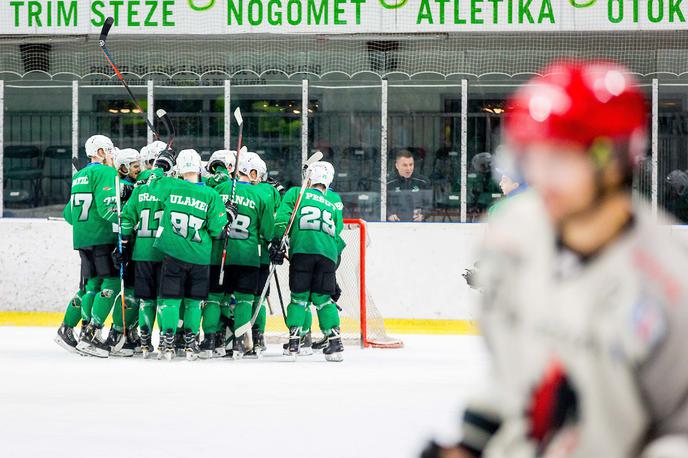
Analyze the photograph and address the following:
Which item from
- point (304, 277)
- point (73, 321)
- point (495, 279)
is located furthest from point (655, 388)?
point (73, 321)

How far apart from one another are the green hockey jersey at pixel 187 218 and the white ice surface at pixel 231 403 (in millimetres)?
765

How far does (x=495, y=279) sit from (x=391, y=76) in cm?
1184

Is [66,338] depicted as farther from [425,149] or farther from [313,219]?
[425,149]

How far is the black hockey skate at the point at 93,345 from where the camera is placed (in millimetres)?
10430

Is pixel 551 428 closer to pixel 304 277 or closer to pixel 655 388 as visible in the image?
pixel 655 388

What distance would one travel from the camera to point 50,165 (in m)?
13.9

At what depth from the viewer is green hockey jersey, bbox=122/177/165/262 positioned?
33.1 feet

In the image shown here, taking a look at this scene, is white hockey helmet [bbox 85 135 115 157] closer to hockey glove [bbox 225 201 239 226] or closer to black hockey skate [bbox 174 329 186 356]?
hockey glove [bbox 225 201 239 226]

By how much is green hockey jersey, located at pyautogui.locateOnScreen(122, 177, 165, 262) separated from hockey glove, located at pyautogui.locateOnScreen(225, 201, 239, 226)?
0.45 m

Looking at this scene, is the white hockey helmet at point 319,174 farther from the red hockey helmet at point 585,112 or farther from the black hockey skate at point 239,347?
the red hockey helmet at point 585,112

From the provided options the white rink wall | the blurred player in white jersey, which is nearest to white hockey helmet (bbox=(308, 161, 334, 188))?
the white rink wall

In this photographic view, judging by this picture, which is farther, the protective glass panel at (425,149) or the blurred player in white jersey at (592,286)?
the protective glass panel at (425,149)

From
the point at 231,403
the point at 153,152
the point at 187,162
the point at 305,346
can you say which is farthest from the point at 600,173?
the point at 153,152

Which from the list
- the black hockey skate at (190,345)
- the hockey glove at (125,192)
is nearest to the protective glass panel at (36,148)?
the hockey glove at (125,192)
